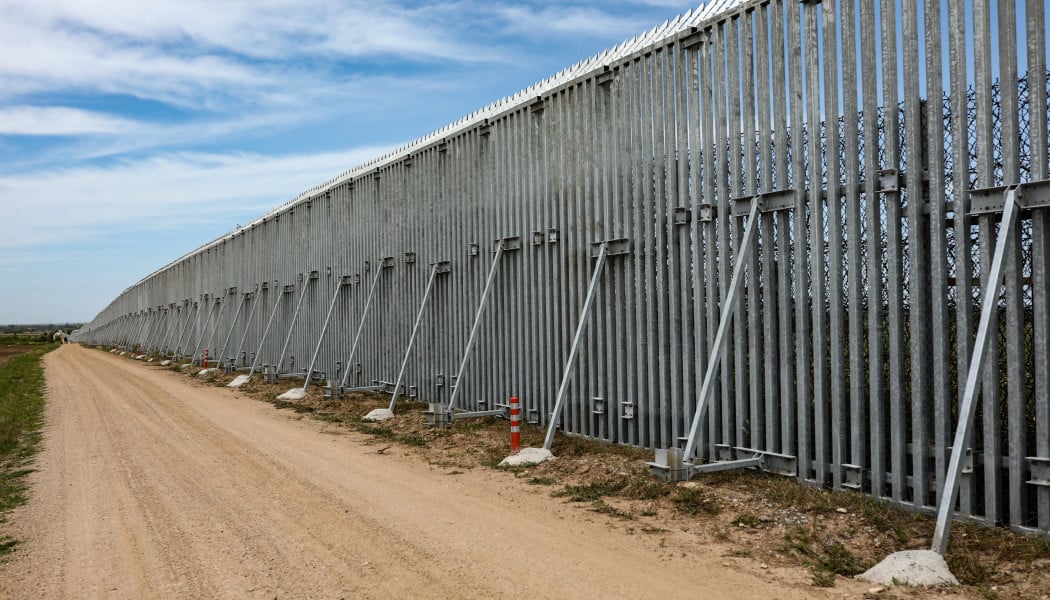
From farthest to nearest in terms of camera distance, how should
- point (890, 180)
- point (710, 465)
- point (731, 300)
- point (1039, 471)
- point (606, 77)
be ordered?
point (606, 77) → point (731, 300) → point (710, 465) → point (890, 180) → point (1039, 471)

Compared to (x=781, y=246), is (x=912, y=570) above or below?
below

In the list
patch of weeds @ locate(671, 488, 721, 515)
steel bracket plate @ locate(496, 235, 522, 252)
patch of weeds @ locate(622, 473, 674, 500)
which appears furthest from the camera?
steel bracket plate @ locate(496, 235, 522, 252)

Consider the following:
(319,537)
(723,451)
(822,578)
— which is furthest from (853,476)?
(319,537)

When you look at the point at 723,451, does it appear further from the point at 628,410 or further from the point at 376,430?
the point at 376,430

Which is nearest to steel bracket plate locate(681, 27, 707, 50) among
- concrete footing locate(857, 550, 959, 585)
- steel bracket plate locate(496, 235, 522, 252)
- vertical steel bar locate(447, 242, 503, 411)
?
steel bracket plate locate(496, 235, 522, 252)

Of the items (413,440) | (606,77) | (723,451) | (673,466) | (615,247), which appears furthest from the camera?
(413,440)

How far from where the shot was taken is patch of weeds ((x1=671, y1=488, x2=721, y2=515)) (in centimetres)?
802

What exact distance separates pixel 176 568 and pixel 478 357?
9.79 m

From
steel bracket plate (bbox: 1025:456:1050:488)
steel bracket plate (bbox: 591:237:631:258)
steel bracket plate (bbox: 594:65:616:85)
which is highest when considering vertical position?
steel bracket plate (bbox: 594:65:616:85)

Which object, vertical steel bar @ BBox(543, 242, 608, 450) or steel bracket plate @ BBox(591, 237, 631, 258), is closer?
vertical steel bar @ BBox(543, 242, 608, 450)

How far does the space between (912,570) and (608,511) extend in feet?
10.8

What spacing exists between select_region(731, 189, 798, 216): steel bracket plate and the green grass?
892cm

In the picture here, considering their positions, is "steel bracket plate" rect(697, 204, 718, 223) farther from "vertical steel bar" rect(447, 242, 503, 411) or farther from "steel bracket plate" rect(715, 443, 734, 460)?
"vertical steel bar" rect(447, 242, 503, 411)

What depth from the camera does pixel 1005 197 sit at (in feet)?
22.6
